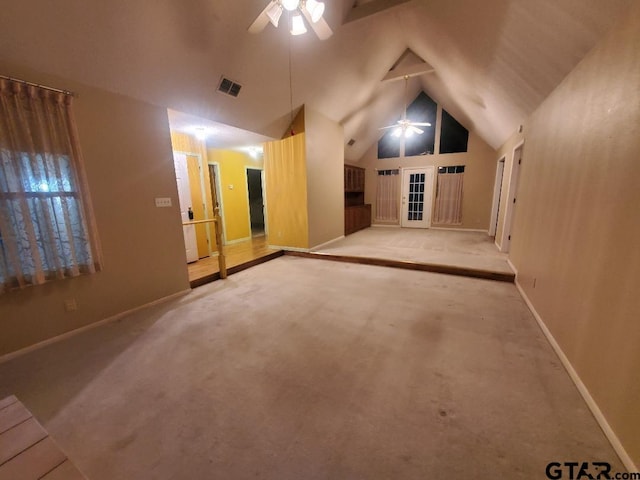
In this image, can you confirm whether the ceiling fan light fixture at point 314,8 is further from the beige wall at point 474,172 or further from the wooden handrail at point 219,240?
the beige wall at point 474,172

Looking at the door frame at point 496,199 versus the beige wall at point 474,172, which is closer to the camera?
the door frame at point 496,199

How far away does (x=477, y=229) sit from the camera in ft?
24.9

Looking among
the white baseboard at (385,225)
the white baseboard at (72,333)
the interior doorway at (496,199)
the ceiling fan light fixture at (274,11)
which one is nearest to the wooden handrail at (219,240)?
the white baseboard at (72,333)

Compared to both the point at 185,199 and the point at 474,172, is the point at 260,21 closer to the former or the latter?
the point at 185,199

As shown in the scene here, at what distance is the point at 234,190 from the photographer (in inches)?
241

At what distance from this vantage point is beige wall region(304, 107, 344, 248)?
508cm

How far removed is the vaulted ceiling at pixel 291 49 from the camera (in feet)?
6.60

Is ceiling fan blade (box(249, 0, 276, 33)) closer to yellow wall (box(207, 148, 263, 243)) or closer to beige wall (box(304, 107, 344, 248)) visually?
beige wall (box(304, 107, 344, 248))

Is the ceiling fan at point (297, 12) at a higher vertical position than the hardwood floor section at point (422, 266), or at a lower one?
higher

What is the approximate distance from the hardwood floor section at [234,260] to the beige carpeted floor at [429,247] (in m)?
1.17

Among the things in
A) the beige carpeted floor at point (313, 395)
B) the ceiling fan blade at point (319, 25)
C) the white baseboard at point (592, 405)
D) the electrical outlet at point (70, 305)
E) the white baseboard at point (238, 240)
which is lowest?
the beige carpeted floor at point (313, 395)

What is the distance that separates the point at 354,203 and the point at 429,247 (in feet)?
11.8

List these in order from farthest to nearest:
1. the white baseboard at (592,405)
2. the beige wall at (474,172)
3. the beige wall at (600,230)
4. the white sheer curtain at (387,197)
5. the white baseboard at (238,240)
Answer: the white sheer curtain at (387,197) < the beige wall at (474,172) < the white baseboard at (238,240) < the beige wall at (600,230) < the white baseboard at (592,405)

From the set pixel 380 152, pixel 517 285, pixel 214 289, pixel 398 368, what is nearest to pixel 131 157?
pixel 214 289
